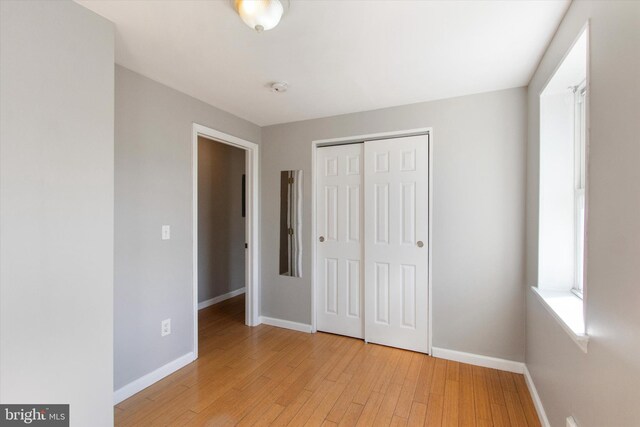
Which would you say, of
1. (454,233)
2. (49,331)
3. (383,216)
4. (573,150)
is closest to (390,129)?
(383,216)

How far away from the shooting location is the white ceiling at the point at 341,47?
1433 mm

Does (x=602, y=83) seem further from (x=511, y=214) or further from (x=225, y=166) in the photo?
(x=225, y=166)

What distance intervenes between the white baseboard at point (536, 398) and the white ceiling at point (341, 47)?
2.24 m

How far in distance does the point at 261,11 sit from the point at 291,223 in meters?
2.19

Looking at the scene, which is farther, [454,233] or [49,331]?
[454,233]

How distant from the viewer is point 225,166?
4324mm

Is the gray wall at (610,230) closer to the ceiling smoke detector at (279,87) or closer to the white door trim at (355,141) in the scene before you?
the white door trim at (355,141)

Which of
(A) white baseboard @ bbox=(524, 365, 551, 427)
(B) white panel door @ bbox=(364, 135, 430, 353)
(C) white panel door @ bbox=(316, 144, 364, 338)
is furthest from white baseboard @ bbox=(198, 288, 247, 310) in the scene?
(A) white baseboard @ bbox=(524, 365, 551, 427)

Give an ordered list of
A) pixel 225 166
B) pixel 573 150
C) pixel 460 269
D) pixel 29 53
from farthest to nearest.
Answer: pixel 225 166, pixel 460 269, pixel 573 150, pixel 29 53

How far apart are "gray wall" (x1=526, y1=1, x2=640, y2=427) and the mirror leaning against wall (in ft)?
7.76

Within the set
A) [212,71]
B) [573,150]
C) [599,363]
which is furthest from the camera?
[212,71]

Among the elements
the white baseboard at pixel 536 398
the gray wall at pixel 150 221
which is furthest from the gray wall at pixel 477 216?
the gray wall at pixel 150 221

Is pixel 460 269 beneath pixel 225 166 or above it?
beneath

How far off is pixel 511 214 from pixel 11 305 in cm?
309
